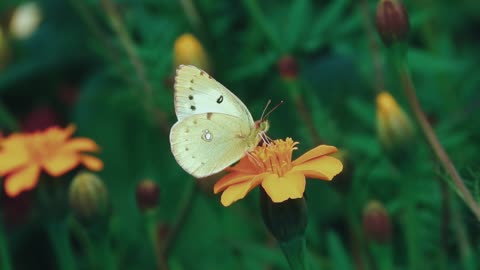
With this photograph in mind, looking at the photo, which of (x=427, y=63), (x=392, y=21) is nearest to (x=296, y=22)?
(x=427, y=63)

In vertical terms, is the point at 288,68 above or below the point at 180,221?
above

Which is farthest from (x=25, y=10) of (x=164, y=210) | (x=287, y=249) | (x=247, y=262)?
(x=287, y=249)

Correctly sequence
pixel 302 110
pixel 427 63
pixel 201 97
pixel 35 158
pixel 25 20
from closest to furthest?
pixel 201 97 → pixel 35 158 → pixel 302 110 → pixel 427 63 → pixel 25 20

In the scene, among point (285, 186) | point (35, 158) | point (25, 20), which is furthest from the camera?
point (25, 20)

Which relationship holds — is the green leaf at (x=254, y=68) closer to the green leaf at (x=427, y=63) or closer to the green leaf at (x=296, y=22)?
the green leaf at (x=296, y=22)

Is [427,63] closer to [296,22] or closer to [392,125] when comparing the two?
[296,22]

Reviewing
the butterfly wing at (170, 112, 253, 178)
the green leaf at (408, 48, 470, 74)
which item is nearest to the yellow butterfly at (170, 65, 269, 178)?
the butterfly wing at (170, 112, 253, 178)

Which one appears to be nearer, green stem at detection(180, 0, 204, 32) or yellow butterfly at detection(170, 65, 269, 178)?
yellow butterfly at detection(170, 65, 269, 178)

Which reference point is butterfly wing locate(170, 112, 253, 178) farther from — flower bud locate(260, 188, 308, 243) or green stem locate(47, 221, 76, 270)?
green stem locate(47, 221, 76, 270)
